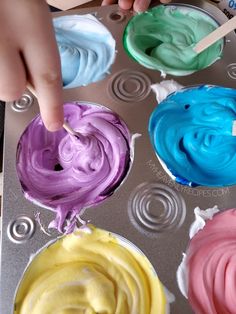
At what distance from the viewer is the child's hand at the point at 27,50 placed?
585 mm

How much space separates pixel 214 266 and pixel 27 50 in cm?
54

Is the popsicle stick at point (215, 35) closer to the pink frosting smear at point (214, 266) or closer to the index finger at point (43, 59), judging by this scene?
the pink frosting smear at point (214, 266)

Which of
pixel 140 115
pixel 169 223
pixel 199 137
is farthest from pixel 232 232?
pixel 140 115

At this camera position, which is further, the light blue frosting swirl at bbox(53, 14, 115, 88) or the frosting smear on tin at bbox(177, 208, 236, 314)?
the light blue frosting swirl at bbox(53, 14, 115, 88)

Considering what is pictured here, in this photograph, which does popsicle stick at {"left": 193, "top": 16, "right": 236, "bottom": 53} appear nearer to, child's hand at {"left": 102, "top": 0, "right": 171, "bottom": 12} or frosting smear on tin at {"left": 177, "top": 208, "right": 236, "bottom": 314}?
child's hand at {"left": 102, "top": 0, "right": 171, "bottom": 12}

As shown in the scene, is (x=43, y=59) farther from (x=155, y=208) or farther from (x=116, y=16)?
(x=116, y=16)

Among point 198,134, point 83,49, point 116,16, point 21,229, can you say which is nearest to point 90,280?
point 21,229

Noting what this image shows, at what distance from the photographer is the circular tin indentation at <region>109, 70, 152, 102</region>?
1.08 m

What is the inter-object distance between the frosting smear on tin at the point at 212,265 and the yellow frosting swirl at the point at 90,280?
65 millimetres

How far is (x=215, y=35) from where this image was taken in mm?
1091

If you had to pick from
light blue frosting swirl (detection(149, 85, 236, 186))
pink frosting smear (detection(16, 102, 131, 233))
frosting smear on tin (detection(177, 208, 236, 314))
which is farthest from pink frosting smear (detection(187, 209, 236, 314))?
pink frosting smear (detection(16, 102, 131, 233))

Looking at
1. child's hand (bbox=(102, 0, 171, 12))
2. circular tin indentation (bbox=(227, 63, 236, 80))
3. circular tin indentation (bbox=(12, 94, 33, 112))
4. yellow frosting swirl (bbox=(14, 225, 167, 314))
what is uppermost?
child's hand (bbox=(102, 0, 171, 12))

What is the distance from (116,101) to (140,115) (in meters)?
0.07

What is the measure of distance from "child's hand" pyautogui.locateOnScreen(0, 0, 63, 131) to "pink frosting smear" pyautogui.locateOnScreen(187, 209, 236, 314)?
0.44 meters
